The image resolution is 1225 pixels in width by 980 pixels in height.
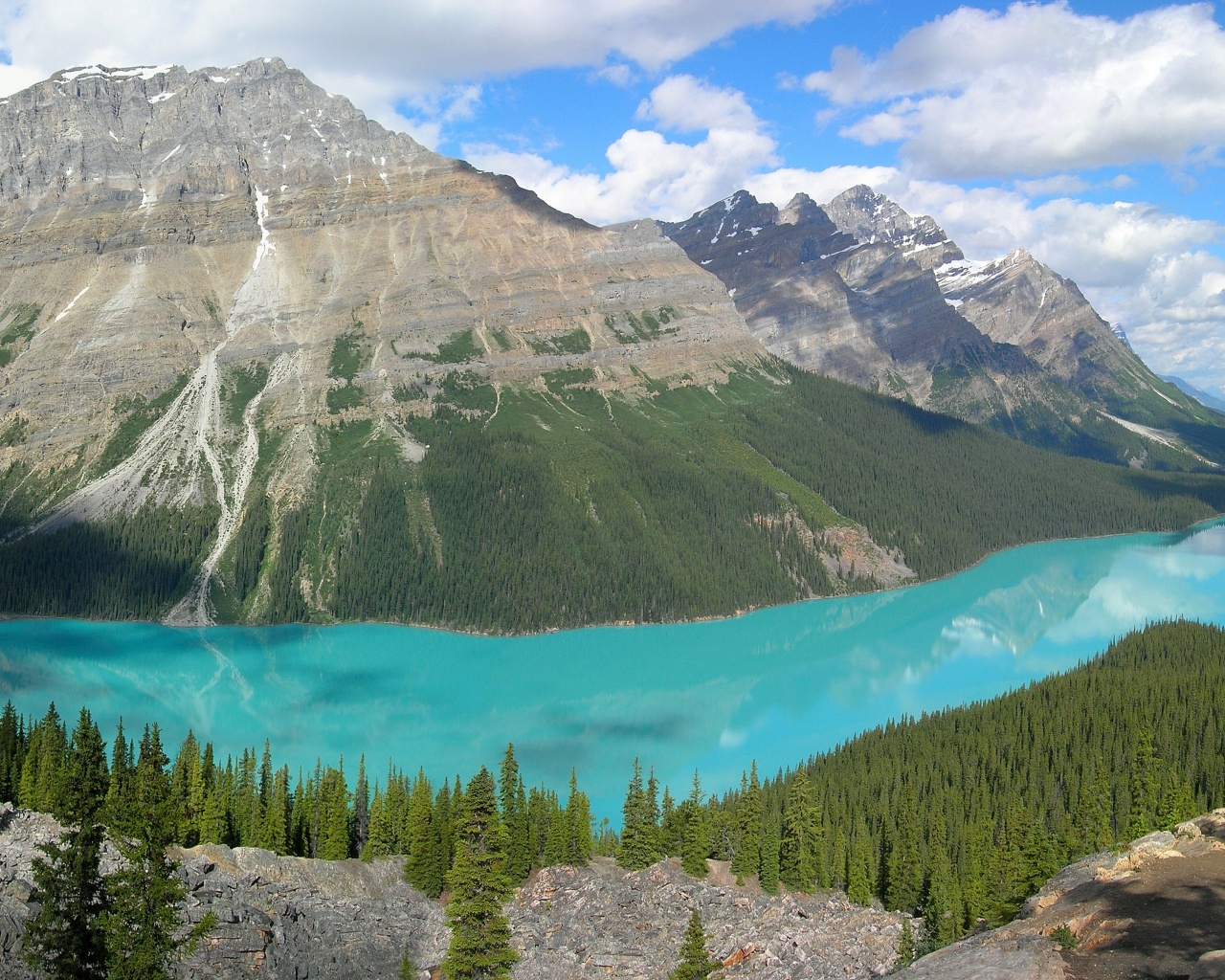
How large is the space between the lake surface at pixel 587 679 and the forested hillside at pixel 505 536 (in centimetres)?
510

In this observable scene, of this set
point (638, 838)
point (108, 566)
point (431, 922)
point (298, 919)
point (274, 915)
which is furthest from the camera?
point (108, 566)

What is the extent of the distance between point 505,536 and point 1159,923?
124 metres

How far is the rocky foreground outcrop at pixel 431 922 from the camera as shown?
4253cm

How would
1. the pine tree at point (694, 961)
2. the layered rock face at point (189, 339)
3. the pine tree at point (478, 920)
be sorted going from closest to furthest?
the pine tree at point (694, 961) → the pine tree at point (478, 920) → the layered rock face at point (189, 339)

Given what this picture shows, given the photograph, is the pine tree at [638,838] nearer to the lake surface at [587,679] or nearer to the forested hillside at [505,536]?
the lake surface at [587,679]

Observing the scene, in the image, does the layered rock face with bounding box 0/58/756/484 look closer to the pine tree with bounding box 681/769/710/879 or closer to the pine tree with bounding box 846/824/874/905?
the pine tree with bounding box 681/769/710/879

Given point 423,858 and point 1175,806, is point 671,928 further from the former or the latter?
point 1175,806

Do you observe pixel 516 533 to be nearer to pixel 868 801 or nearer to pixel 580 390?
pixel 580 390

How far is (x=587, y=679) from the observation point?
11594cm

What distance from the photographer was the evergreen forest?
52.2 metres

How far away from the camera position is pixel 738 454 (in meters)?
185

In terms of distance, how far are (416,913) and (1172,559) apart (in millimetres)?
172418

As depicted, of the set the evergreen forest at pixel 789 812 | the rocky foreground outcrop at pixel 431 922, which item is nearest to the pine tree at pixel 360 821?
the evergreen forest at pixel 789 812

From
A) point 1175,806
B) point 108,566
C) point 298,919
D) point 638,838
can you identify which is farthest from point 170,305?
point 1175,806
